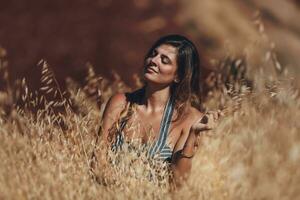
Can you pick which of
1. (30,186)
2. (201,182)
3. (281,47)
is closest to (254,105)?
(201,182)

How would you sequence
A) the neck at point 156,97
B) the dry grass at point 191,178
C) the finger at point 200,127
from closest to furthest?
the dry grass at point 191,178 → the finger at point 200,127 → the neck at point 156,97

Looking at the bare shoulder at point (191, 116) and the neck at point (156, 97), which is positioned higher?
the neck at point (156, 97)

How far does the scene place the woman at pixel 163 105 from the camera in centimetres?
295

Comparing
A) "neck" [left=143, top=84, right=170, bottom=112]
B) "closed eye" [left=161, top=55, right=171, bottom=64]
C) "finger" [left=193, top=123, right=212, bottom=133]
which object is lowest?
"finger" [left=193, top=123, right=212, bottom=133]

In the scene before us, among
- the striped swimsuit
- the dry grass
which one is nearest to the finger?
the dry grass

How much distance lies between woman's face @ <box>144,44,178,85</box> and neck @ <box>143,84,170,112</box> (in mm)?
45

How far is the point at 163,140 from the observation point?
2975 mm

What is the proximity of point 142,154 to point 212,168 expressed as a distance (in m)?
0.44

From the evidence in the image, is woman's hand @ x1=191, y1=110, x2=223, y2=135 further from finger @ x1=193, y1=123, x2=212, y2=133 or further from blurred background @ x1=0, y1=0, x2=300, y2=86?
blurred background @ x1=0, y1=0, x2=300, y2=86

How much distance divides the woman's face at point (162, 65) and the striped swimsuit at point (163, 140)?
0.42ft

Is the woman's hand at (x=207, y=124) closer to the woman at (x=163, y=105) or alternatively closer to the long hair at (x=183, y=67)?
the woman at (x=163, y=105)

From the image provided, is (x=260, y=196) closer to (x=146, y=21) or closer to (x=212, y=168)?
(x=212, y=168)

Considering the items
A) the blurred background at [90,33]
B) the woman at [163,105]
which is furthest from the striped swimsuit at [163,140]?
the blurred background at [90,33]

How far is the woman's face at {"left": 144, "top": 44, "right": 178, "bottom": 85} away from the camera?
294 cm
